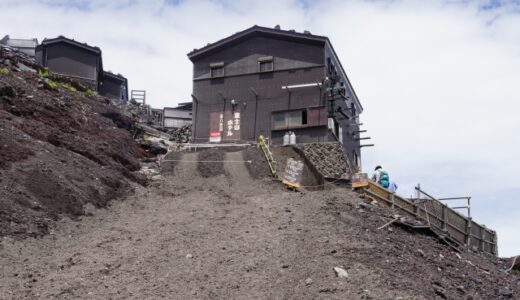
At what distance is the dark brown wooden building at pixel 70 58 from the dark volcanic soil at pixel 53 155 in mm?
14748

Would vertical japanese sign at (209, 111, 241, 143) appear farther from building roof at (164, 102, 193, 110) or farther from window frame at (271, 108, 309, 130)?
building roof at (164, 102, 193, 110)

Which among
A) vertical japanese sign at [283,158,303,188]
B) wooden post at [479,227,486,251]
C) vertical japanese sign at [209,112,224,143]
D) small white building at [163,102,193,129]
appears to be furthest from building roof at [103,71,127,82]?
wooden post at [479,227,486,251]

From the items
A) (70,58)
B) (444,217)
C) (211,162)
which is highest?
(70,58)

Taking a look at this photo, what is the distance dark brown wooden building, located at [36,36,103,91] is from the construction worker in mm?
30522

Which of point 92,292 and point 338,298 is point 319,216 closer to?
point 338,298

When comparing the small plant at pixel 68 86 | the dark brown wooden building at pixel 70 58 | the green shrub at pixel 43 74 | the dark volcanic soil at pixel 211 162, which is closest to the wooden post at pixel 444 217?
the dark volcanic soil at pixel 211 162

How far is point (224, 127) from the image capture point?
39469 millimetres

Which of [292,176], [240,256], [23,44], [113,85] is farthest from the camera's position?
[113,85]

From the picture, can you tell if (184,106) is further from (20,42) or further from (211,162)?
(211,162)

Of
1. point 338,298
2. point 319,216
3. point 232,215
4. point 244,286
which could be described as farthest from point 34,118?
point 338,298

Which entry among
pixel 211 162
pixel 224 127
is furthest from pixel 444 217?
pixel 224 127

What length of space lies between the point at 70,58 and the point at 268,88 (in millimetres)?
20540

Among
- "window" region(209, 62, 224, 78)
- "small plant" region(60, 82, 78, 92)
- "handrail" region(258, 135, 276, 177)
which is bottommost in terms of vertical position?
"handrail" region(258, 135, 276, 177)

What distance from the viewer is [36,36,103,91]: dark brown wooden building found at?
49156mm
